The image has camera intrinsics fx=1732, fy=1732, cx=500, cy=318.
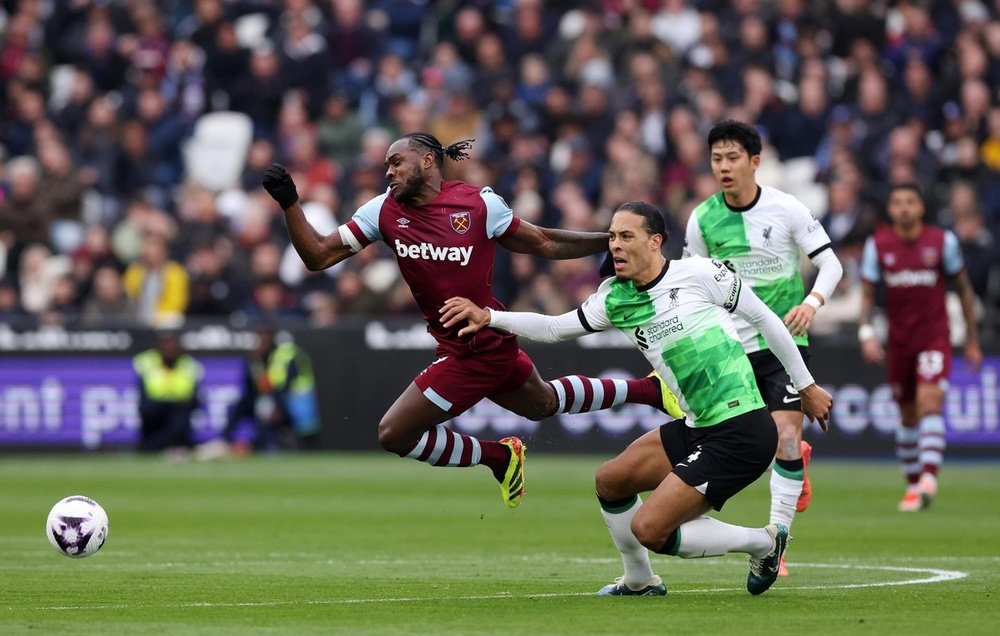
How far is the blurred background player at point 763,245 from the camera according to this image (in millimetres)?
10867

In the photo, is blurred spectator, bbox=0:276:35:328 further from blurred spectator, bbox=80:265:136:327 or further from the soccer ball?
the soccer ball

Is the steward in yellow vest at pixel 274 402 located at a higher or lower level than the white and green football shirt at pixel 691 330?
lower

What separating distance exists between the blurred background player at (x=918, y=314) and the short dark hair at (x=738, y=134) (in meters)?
4.89

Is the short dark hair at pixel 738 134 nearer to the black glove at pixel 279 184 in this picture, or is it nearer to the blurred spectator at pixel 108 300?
the black glove at pixel 279 184

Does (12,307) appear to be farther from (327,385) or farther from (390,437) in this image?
(390,437)

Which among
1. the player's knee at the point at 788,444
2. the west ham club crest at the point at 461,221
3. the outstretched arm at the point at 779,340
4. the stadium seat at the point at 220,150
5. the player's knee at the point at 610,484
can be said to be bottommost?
the player's knee at the point at 610,484

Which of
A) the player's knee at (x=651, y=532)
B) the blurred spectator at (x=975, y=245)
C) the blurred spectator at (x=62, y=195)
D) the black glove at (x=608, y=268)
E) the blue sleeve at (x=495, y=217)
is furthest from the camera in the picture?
the blurred spectator at (x=62, y=195)

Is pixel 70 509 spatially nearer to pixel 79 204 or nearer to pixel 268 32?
pixel 79 204

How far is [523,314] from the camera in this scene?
9.70 metres

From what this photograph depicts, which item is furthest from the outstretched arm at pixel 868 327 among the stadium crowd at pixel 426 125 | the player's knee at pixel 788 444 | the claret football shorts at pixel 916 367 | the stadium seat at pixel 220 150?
the stadium seat at pixel 220 150

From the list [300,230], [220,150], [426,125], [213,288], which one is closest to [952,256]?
[300,230]

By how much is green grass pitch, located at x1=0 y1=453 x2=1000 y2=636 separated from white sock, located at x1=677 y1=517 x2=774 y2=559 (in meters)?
0.29

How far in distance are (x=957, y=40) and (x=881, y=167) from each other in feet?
7.25

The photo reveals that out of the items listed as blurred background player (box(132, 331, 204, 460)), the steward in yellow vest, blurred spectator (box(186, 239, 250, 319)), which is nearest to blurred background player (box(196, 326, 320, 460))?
the steward in yellow vest
